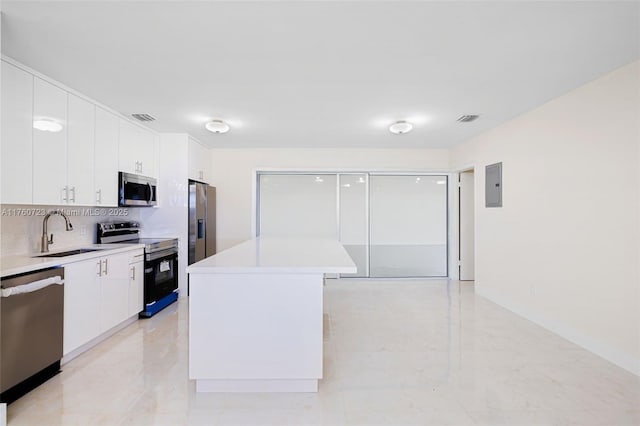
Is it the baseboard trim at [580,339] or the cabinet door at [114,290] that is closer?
the baseboard trim at [580,339]

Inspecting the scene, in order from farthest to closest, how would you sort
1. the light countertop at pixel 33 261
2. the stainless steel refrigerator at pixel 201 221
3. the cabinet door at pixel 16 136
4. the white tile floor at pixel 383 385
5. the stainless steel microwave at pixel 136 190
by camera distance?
the stainless steel refrigerator at pixel 201 221
the stainless steel microwave at pixel 136 190
the cabinet door at pixel 16 136
the light countertop at pixel 33 261
the white tile floor at pixel 383 385

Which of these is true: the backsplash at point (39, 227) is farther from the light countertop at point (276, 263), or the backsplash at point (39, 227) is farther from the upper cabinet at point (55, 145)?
the light countertop at point (276, 263)

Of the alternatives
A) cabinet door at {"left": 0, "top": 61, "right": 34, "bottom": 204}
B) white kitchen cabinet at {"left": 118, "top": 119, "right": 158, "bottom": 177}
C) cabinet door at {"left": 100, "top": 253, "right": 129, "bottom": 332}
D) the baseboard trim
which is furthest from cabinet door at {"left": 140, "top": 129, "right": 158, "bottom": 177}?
the baseboard trim

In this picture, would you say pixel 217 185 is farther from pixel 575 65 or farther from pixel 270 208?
pixel 575 65

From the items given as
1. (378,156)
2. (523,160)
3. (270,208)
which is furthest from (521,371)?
(270,208)

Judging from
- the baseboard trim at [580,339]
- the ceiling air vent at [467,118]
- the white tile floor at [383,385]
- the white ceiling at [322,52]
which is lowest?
the white tile floor at [383,385]

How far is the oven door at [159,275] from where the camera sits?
350cm

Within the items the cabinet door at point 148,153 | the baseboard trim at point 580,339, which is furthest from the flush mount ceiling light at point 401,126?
the cabinet door at point 148,153

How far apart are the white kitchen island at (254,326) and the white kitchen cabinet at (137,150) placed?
2328 millimetres

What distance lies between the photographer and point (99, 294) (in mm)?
2752

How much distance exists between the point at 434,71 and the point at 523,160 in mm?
1918

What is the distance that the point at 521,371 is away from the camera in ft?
7.73

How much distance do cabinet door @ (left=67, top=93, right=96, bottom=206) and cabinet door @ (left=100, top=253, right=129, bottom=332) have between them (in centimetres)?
64

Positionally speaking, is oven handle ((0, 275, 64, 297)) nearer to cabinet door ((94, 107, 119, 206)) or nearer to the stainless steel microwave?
cabinet door ((94, 107, 119, 206))
